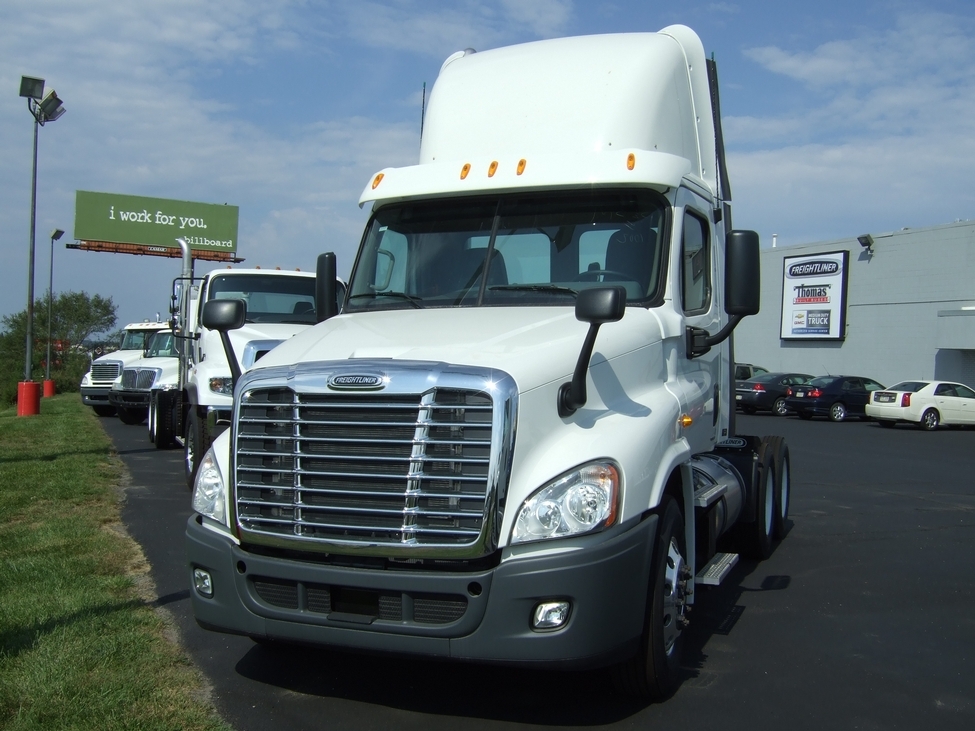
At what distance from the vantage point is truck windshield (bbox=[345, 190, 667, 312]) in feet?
17.1

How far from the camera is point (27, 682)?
4488 millimetres

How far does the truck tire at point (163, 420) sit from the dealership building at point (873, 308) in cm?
2729

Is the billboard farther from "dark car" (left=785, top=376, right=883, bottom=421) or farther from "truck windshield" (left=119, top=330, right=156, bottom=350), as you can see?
"truck windshield" (left=119, top=330, right=156, bottom=350)

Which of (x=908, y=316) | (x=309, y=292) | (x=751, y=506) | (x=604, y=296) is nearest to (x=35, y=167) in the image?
(x=309, y=292)

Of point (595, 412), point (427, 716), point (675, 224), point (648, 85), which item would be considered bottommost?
point (427, 716)

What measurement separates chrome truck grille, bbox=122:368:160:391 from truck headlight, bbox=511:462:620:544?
18.1 metres

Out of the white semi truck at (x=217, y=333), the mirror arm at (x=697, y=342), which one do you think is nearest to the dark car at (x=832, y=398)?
the white semi truck at (x=217, y=333)

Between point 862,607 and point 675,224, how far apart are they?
308cm

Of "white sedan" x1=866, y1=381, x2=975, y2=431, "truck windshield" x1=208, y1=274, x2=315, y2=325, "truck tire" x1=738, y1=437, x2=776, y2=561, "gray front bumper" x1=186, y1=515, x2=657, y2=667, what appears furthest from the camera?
"white sedan" x1=866, y1=381, x2=975, y2=431

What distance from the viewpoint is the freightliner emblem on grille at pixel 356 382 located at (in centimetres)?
402

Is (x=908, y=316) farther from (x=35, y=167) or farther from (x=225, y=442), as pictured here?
(x=225, y=442)

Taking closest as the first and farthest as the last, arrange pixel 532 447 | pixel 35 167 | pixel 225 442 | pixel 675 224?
1. pixel 532 447
2. pixel 225 442
3. pixel 675 224
4. pixel 35 167

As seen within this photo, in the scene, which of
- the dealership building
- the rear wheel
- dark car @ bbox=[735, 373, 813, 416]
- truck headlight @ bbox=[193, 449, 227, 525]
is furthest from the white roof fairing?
the dealership building

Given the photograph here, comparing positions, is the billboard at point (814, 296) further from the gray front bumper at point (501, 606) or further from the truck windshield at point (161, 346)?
the gray front bumper at point (501, 606)
